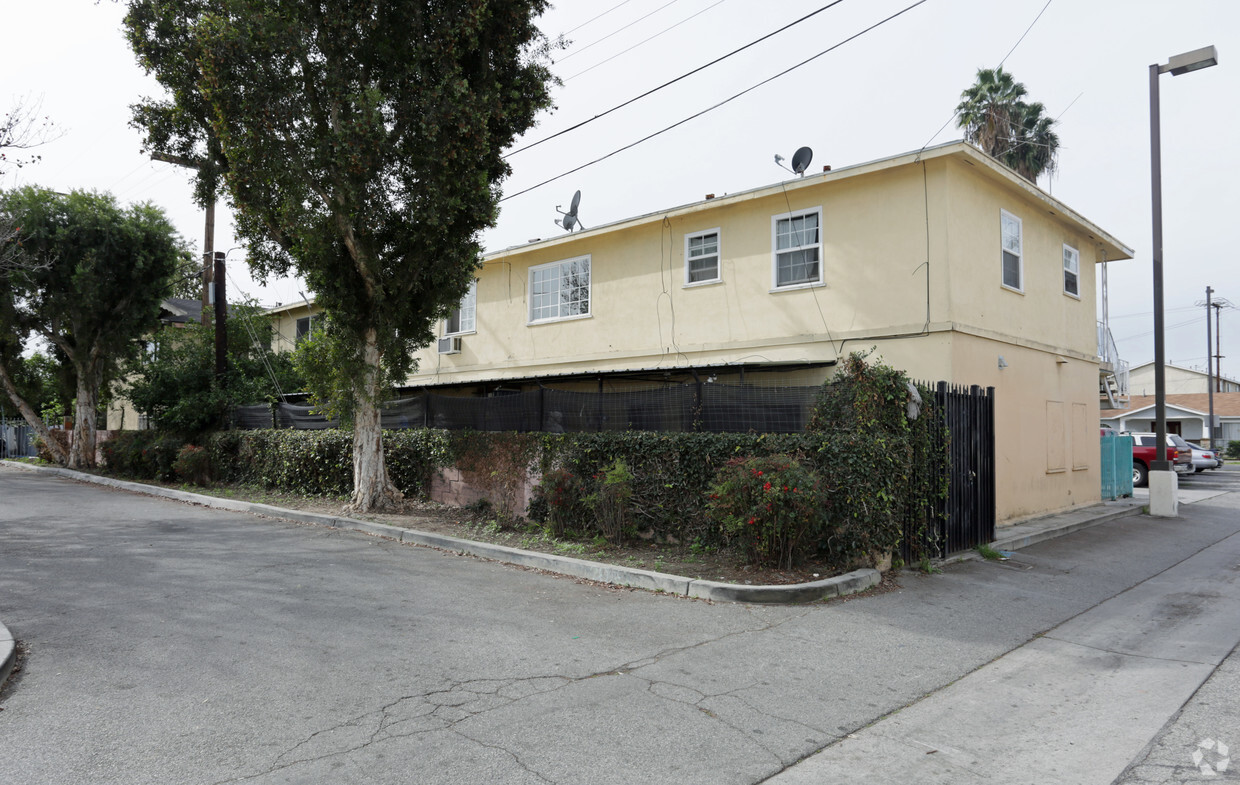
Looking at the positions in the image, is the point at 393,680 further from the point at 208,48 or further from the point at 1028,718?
the point at 208,48

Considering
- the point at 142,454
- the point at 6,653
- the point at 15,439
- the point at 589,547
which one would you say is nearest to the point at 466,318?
the point at 142,454

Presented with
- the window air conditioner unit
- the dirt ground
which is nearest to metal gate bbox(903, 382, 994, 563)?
the dirt ground

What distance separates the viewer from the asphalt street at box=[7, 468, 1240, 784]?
3.86m

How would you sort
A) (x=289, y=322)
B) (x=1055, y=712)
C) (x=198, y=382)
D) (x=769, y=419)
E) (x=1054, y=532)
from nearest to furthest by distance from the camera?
(x=1055, y=712) → (x=769, y=419) → (x=1054, y=532) → (x=198, y=382) → (x=289, y=322)

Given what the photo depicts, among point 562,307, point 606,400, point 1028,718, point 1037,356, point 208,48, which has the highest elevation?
point 208,48

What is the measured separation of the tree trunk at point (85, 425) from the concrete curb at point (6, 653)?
68.9ft

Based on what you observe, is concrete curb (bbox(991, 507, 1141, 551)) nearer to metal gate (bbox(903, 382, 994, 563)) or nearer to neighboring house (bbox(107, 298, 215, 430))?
metal gate (bbox(903, 382, 994, 563))

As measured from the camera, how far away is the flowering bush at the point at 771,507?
784cm

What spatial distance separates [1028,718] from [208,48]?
1185 cm

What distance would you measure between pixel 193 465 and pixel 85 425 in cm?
972

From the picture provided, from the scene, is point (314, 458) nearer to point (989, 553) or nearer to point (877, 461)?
point (877, 461)

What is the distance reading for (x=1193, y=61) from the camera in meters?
14.4

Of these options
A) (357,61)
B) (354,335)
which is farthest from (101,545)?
(357,61)

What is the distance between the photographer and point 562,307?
17.1 metres
